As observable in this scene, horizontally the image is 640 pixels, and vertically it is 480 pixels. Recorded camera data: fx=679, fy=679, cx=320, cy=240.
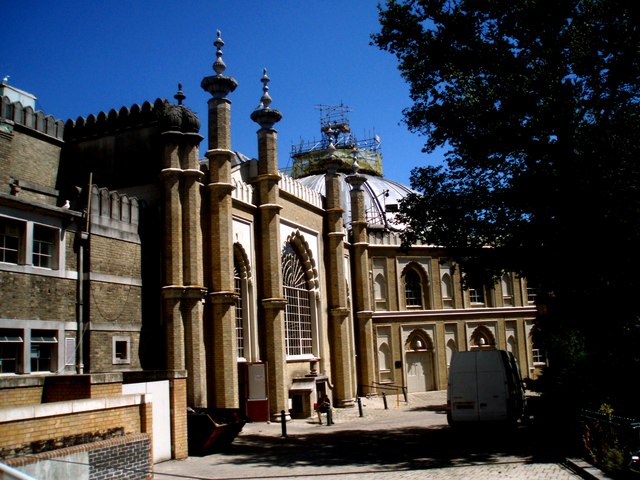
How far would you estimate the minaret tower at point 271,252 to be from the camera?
81.8 ft

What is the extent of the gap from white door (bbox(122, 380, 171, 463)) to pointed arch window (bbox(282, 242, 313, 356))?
1320cm

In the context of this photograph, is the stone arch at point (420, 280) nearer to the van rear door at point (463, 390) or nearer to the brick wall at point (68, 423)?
the van rear door at point (463, 390)

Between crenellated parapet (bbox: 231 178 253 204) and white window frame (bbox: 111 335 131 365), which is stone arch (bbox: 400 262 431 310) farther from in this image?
white window frame (bbox: 111 335 131 365)

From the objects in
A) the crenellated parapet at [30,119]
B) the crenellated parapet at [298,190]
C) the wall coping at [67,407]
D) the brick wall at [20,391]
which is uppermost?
the crenellated parapet at [30,119]

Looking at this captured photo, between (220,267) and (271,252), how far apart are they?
392cm

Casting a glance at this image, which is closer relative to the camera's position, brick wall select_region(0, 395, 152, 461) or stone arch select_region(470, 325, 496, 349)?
brick wall select_region(0, 395, 152, 461)

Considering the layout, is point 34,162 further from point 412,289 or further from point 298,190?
point 412,289

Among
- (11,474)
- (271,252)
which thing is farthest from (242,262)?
(11,474)

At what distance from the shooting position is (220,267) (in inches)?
869

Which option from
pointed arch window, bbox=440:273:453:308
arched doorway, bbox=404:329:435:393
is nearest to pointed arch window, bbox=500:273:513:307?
pointed arch window, bbox=440:273:453:308

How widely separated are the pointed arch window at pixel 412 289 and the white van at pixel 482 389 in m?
21.5

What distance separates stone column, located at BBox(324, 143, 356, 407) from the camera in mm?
31203

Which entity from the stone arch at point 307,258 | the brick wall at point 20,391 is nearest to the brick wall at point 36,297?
the brick wall at point 20,391

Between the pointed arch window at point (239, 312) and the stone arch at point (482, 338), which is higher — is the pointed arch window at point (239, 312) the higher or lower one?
the higher one
